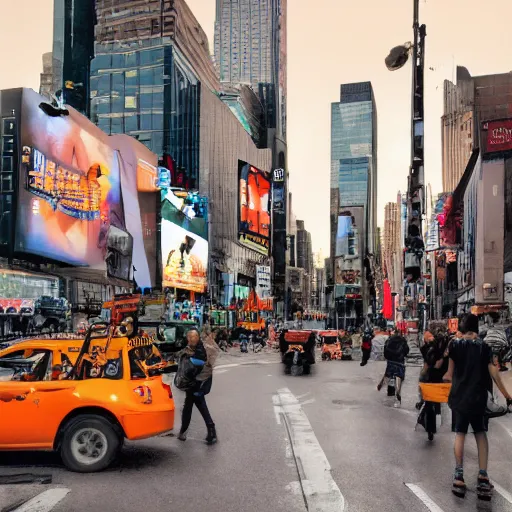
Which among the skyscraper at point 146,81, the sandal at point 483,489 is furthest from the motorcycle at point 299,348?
the skyscraper at point 146,81

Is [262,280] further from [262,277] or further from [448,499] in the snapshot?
[448,499]

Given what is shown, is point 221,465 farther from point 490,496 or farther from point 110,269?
point 110,269

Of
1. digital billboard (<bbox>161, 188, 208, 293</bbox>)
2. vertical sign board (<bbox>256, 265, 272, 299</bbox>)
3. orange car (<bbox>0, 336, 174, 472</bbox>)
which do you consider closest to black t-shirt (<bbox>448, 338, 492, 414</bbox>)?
orange car (<bbox>0, 336, 174, 472</bbox>)

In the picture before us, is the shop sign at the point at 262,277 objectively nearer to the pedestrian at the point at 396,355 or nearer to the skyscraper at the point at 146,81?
the skyscraper at the point at 146,81

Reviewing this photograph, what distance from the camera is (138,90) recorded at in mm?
96250

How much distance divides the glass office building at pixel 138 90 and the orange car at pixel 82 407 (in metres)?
90.2

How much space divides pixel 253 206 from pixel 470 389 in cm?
10971

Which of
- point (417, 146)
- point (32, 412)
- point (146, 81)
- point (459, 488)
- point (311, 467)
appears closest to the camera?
point (459, 488)

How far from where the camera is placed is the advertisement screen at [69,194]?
50094 millimetres

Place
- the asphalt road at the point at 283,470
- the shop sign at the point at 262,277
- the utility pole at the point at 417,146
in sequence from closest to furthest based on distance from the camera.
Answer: the asphalt road at the point at 283,470
the utility pole at the point at 417,146
the shop sign at the point at 262,277

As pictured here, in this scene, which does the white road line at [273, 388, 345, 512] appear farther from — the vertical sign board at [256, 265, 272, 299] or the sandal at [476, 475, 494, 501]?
the vertical sign board at [256, 265, 272, 299]

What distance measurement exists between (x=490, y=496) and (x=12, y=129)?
1923 inches

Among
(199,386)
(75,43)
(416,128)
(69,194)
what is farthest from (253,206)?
(199,386)

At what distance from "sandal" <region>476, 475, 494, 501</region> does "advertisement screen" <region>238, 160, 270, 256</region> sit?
349 ft
